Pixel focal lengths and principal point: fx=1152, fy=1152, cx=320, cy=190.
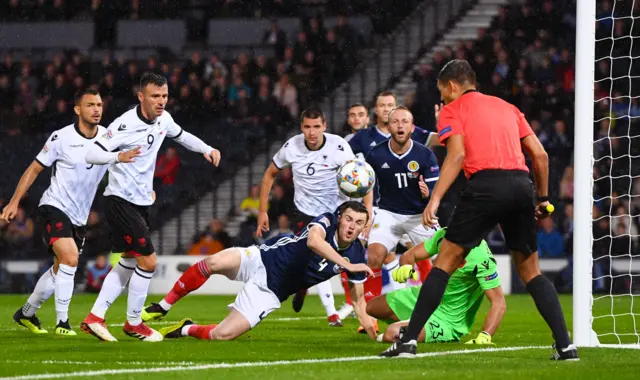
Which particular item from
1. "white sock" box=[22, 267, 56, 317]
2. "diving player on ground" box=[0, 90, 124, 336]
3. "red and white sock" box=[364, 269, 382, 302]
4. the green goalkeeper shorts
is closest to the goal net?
the green goalkeeper shorts

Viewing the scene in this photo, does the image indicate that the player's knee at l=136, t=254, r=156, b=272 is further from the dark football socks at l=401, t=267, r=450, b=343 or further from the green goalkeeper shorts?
the dark football socks at l=401, t=267, r=450, b=343

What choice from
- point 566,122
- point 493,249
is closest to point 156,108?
point 493,249

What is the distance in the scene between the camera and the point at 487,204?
746 centimetres

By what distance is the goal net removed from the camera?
8.98m

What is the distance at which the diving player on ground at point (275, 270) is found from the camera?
365 inches

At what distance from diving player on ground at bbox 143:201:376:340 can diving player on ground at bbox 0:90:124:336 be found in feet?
3.49

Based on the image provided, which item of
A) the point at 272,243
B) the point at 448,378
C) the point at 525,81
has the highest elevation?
the point at 525,81

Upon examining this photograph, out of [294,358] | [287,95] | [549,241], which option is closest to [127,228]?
[294,358]

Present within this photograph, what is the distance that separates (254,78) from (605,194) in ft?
27.0

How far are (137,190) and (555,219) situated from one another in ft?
37.8

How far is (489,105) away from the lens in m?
7.70

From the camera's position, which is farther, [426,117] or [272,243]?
[426,117]

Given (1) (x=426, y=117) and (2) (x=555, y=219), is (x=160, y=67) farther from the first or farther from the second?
(2) (x=555, y=219)

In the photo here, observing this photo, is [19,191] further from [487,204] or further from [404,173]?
[487,204]
